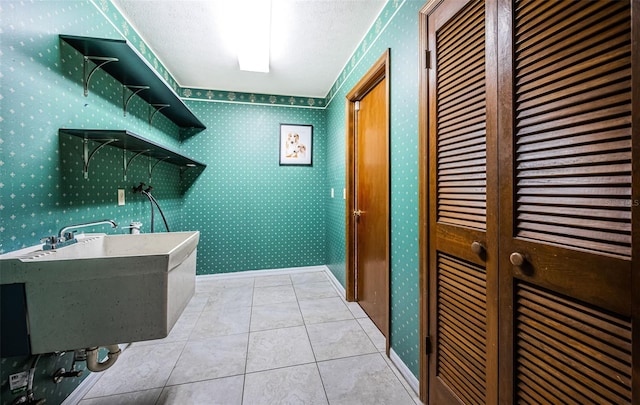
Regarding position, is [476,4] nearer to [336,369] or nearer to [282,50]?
[282,50]

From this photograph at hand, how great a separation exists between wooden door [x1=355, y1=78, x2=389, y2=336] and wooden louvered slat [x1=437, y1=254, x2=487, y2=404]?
0.57 metres

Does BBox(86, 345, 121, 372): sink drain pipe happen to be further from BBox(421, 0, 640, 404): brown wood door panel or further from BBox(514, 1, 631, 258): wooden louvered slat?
BBox(514, 1, 631, 258): wooden louvered slat

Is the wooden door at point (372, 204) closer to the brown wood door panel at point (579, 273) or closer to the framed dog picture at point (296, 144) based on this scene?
the brown wood door panel at point (579, 273)

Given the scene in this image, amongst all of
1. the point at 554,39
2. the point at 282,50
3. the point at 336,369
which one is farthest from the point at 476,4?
the point at 336,369

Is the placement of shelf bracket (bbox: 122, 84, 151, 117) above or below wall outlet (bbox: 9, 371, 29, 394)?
above

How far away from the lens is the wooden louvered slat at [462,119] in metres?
1.00

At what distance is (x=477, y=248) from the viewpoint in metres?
0.99

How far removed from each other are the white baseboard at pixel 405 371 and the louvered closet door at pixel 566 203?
67 centimetres

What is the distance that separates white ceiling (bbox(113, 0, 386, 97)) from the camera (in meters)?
1.80

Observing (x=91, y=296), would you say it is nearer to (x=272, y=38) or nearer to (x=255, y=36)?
(x=255, y=36)

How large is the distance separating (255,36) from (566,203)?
229 cm

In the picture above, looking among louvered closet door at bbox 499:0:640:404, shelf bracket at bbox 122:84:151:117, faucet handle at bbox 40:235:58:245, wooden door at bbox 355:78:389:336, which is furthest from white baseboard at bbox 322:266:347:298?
shelf bracket at bbox 122:84:151:117

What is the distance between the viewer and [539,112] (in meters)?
0.77

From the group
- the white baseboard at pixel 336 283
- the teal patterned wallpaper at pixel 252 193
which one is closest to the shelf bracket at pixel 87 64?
the teal patterned wallpaper at pixel 252 193
